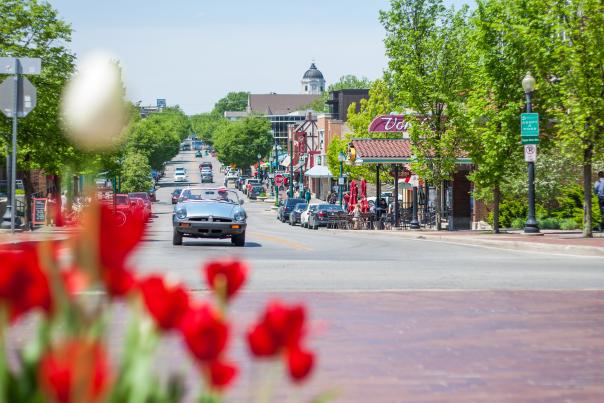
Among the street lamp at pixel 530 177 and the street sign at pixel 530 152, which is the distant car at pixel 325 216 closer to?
the street lamp at pixel 530 177

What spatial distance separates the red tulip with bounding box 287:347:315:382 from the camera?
8.27 ft

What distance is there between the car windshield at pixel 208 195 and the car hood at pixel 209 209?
992 millimetres

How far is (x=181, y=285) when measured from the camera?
264 centimetres

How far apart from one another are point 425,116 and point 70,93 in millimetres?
15822

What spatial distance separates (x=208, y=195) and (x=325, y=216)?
28498 millimetres

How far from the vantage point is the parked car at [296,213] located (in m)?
66.3

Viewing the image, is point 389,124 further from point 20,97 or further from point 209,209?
point 20,97

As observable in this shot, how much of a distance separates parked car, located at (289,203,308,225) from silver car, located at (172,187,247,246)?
38239 millimetres

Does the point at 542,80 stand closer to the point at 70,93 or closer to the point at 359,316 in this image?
the point at 70,93

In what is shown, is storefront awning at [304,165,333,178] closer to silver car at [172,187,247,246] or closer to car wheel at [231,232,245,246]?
car wheel at [231,232,245,246]

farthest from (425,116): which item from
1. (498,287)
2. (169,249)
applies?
(498,287)

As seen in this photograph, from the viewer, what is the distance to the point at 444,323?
36.9 feet

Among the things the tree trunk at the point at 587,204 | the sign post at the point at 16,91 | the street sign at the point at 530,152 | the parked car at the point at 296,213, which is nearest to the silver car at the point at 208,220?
the sign post at the point at 16,91

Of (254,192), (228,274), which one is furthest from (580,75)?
(254,192)
